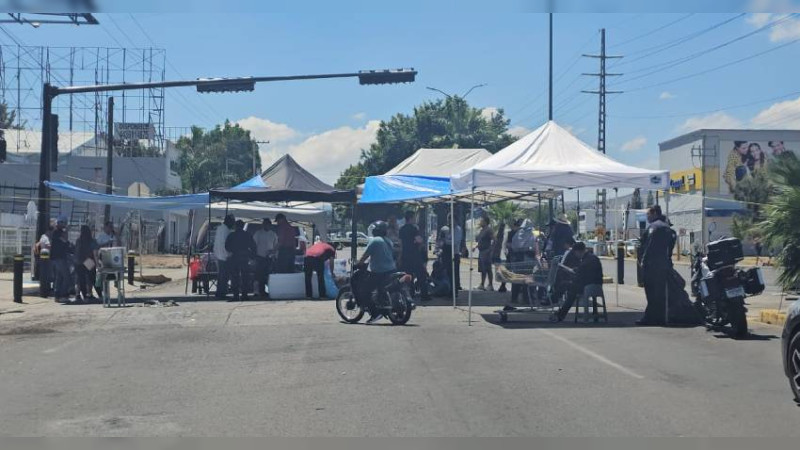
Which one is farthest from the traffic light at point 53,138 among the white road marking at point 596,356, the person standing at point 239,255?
the white road marking at point 596,356

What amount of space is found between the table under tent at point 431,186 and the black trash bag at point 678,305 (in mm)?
2780

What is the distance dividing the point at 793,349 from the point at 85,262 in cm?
1605

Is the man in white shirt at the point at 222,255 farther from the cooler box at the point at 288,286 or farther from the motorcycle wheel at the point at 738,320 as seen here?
the motorcycle wheel at the point at 738,320

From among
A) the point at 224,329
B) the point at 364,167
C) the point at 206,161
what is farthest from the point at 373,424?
the point at 206,161

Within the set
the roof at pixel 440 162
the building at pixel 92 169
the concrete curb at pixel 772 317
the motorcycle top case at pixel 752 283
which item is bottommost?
the concrete curb at pixel 772 317

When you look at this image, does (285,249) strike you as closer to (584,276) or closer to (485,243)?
(485,243)

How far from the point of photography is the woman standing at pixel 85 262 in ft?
65.7

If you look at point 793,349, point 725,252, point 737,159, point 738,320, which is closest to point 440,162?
point 725,252

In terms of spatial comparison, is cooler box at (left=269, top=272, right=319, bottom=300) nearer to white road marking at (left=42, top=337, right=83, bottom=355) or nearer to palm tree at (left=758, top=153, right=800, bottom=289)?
white road marking at (left=42, top=337, right=83, bottom=355)

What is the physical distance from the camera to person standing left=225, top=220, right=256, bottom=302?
19.8 metres

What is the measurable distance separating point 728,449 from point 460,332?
754 cm

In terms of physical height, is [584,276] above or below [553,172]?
below

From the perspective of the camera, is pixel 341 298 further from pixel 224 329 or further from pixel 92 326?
pixel 92 326

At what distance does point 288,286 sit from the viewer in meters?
20.4
